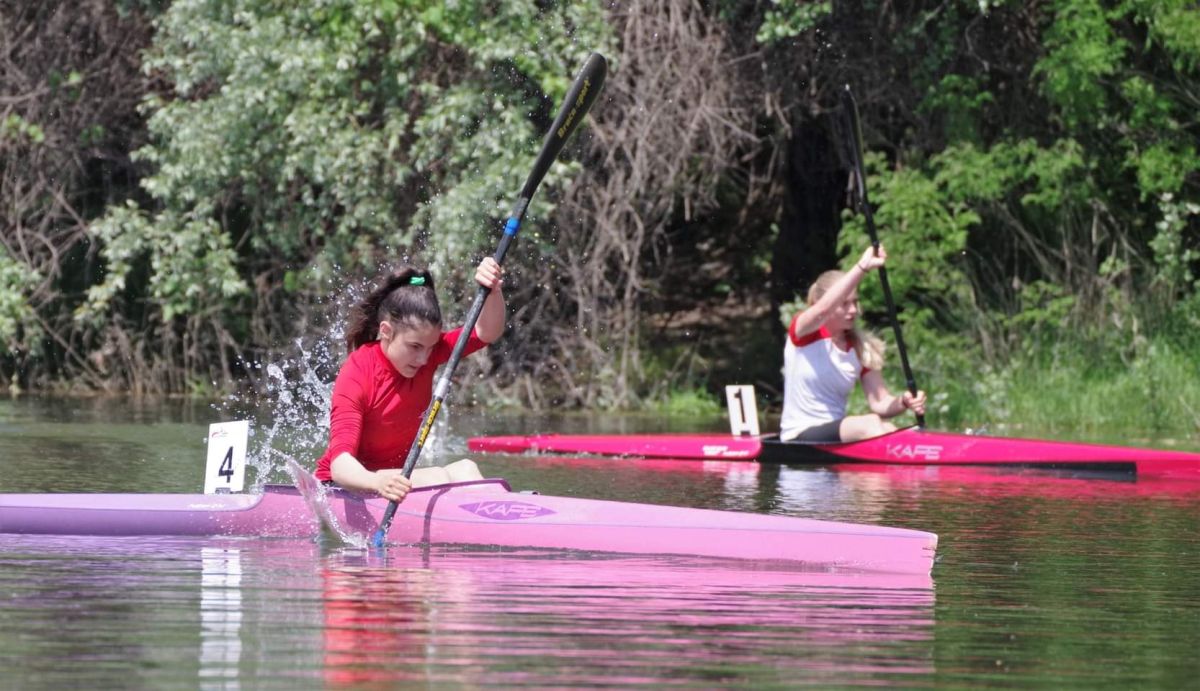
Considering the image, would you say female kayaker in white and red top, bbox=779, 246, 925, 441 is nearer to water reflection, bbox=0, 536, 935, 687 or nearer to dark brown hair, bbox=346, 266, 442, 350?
dark brown hair, bbox=346, 266, 442, 350

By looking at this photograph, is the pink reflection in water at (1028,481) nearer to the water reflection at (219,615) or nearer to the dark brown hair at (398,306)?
the dark brown hair at (398,306)

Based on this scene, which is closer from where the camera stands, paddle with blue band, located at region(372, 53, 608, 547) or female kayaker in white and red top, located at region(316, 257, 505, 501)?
female kayaker in white and red top, located at region(316, 257, 505, 501)

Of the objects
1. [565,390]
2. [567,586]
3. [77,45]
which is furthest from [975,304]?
[567,586]

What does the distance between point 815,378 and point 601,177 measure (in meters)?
6.37

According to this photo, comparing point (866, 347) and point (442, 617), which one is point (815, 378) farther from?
point (442, 617)

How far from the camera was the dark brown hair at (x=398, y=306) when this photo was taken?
7707mm

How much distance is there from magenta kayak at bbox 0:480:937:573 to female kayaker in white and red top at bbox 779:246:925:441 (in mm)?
4031

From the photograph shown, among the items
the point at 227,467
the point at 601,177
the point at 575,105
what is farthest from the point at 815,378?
the point at 601,177

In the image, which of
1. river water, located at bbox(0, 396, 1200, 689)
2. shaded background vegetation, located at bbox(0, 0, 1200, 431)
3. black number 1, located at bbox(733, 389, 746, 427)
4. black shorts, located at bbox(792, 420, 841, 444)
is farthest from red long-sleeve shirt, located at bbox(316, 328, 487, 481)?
shaded background vegetation, located at bbox(0, 0, 1200, 431)

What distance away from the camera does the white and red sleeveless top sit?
12031mm

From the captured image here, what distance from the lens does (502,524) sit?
24.8 ft

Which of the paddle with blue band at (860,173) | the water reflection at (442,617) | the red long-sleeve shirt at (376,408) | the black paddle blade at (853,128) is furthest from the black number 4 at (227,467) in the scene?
the black paddle blade at (853,128)

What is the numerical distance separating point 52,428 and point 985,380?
24.4 ft

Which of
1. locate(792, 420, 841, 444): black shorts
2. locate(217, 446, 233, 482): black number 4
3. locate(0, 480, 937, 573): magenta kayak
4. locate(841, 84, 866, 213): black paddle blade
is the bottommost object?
locate(0, 480, 937, 573): magenta kayak
